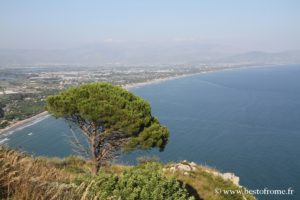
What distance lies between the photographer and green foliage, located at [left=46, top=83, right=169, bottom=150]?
16.2m

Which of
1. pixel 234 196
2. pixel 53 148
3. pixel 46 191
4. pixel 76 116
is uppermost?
pixel 46 191

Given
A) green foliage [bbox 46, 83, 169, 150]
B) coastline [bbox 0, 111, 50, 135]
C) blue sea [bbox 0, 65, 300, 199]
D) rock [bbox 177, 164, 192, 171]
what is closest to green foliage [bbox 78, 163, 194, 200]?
rock [bbox 177, 164, 192, 171]

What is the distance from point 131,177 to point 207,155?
5465 centimetres

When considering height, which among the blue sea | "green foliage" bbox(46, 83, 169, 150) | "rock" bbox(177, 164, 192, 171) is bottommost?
the blue sea

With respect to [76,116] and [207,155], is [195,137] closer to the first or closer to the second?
[207,155]

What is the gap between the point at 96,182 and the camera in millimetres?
5109

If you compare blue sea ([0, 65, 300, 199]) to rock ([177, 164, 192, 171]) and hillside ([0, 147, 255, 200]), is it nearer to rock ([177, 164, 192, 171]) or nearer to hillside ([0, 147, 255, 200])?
rock ([177, 164, 192, 171])

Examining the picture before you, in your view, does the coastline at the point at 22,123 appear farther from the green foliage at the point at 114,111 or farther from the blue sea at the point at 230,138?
the green foliage at the point at 114,111

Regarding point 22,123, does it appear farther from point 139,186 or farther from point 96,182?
point 96,182

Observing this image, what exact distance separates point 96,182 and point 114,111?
11.2 metres

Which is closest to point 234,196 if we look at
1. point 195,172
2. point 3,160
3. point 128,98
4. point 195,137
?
point 195,172

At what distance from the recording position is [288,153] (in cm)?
5925

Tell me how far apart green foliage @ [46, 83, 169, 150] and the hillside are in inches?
74.5

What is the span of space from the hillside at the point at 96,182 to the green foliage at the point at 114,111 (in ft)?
6.21
